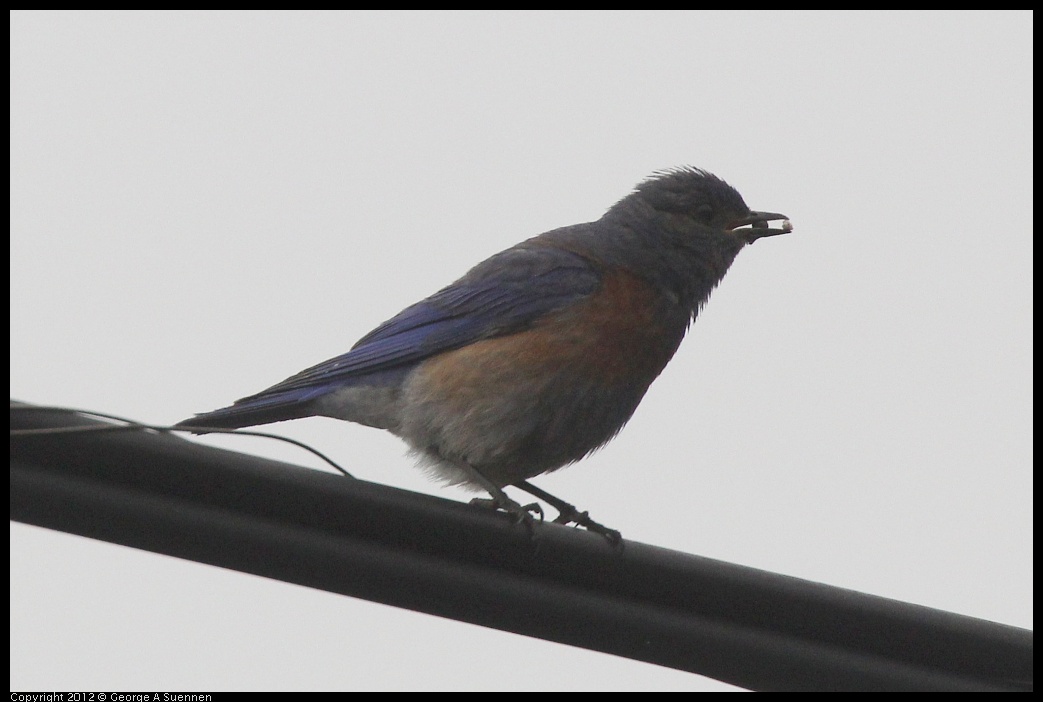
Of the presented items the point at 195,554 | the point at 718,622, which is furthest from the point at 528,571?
the point at 195,554

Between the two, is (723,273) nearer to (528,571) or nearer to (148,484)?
(528,571)

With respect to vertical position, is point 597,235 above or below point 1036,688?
above

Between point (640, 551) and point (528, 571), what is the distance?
1.16 ft

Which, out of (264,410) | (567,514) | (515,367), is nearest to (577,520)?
(567,514)

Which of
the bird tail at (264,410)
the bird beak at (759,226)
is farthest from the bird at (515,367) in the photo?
the bird beak at (759,226)

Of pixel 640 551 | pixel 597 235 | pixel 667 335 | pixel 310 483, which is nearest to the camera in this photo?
pixel 310 483

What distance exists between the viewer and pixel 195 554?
3611 mm

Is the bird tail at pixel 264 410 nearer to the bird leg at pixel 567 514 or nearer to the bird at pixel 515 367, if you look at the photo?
the bird at pixel 515 367

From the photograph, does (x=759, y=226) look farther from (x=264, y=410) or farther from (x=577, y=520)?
(x=264, y=410)

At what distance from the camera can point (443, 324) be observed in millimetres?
6410

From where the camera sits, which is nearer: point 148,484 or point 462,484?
point 148,484

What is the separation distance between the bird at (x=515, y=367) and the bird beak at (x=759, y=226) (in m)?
0.42

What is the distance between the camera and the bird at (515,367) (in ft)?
19.7
